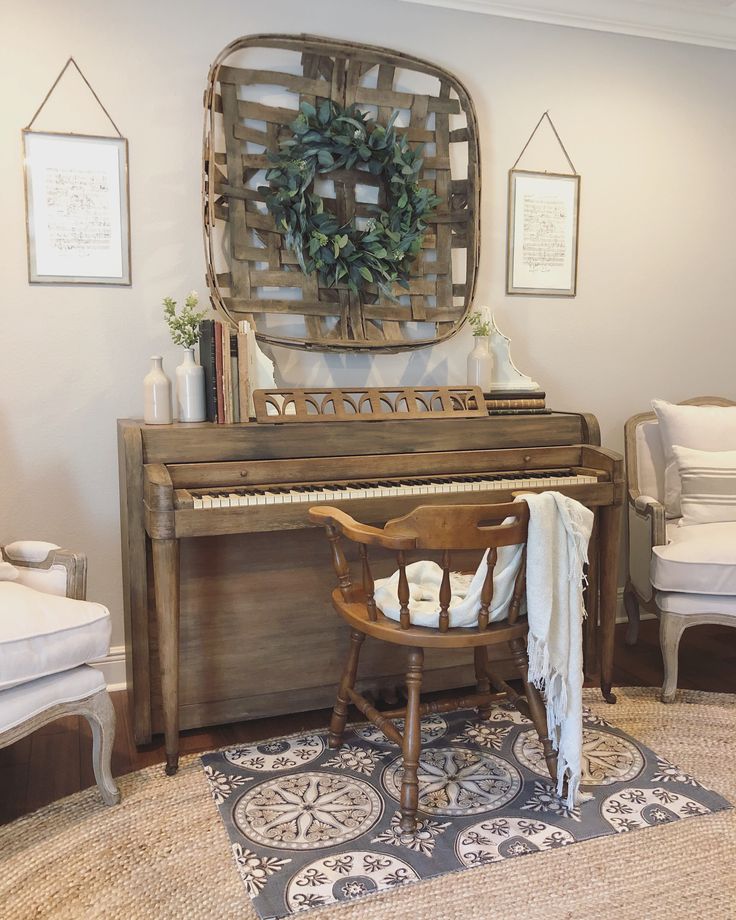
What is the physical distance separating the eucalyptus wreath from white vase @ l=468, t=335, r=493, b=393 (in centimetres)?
37

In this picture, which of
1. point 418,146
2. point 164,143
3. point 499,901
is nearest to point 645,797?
point 499,901

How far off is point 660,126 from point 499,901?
121 inches

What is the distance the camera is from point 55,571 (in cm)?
228

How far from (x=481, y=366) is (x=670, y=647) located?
1192 millimetres

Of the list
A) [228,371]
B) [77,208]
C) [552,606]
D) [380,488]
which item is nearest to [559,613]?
[552,606]

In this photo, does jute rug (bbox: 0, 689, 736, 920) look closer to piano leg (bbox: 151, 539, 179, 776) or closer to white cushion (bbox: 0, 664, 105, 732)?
piano leg (bbox: 151, 539, 179, 776)

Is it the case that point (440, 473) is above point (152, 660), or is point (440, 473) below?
above

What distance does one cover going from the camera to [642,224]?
3455mm

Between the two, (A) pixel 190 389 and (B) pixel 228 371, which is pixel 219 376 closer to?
(B) pixel 228 371

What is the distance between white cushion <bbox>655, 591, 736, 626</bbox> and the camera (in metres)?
2.64

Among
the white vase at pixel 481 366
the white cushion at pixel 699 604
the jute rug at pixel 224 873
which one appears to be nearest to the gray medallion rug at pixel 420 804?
the jute rug at pixel 224 873

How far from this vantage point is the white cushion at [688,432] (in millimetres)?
3086

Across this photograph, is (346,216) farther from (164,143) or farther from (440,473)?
(440,473)

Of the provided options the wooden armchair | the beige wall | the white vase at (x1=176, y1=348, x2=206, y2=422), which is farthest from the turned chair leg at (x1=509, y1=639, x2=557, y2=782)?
the beige wall
